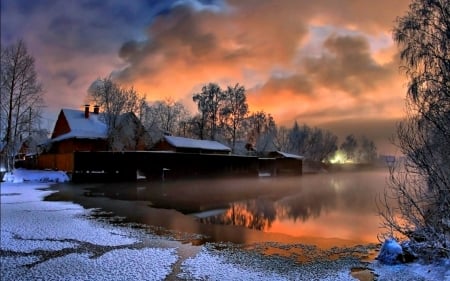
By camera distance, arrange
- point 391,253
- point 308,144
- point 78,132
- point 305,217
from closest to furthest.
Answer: point 391,253 < point 305,217 < point 78,132 < point 308,144

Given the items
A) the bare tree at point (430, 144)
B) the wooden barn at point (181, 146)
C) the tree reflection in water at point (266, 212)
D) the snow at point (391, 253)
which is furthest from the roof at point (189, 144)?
the snow at point (391, 253)

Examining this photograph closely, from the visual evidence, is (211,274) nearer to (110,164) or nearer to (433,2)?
(433,2)

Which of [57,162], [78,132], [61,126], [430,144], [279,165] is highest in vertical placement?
[61,126]

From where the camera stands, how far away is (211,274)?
7219 millimetres

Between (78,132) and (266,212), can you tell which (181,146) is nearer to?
(78,132)

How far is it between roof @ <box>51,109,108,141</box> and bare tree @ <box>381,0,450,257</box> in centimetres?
3639

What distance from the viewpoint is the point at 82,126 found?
1642 inches

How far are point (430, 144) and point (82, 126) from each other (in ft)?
130

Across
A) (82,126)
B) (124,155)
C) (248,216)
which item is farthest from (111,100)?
(248,216)

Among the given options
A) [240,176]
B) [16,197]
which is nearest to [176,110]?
[240,176]

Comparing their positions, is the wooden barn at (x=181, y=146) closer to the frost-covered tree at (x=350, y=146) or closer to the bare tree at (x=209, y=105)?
the bare tree at (x=209, y=105)

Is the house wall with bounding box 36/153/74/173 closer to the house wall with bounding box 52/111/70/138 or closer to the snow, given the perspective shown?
the house wall with bounding box 52/111/70/138

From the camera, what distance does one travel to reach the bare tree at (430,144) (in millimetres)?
7625

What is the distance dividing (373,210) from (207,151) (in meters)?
30.9
